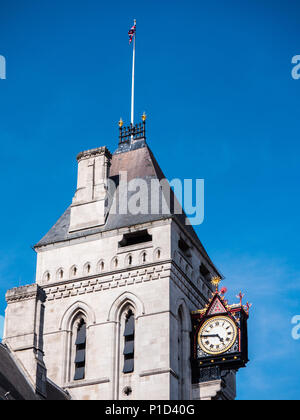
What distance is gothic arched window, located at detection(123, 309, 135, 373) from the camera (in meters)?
51.3

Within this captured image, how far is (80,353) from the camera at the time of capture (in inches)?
2083

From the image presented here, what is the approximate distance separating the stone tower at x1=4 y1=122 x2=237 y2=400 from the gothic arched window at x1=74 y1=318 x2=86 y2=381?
5 centimetres

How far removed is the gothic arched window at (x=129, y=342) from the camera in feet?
168

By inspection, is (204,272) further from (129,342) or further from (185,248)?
(129,342)

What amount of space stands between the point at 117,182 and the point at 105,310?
7664 mm

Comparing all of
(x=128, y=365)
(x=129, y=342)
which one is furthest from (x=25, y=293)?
(x=129, y=342)

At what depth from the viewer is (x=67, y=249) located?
183 ft

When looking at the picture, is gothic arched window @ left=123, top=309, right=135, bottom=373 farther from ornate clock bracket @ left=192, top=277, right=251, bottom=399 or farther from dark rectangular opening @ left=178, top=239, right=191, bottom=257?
dark rectangular opening @ left=178, top=239, right=191, bottom=257

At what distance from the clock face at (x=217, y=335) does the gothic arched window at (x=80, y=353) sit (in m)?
5.69

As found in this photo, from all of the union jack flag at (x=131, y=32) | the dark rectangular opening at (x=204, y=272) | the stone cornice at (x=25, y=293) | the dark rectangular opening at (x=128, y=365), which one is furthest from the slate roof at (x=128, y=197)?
the stone cornice at (x=25, y=293)

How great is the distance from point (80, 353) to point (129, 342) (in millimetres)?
2613
